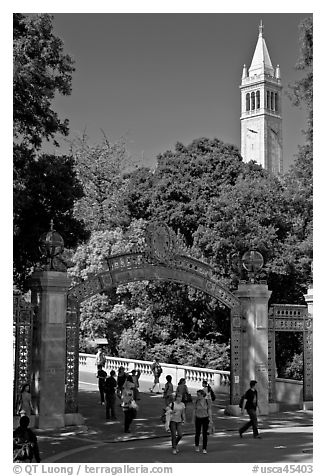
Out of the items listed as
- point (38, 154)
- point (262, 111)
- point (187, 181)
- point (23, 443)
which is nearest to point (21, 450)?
point (23, 443)

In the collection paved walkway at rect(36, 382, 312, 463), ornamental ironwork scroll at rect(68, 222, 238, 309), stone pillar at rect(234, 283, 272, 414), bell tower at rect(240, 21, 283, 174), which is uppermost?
bell tower at rect(240, 21, 283, 174)

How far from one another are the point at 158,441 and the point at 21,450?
193 inches

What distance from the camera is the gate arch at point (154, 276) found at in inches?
683

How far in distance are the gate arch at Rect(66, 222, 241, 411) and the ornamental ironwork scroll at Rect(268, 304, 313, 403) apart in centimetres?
107

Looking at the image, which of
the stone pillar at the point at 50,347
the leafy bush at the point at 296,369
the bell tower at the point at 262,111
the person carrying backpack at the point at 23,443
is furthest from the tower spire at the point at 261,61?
the person carrying backpack at the point at 23,443

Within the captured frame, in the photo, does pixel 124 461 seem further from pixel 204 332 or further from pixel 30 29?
pixel 204 332

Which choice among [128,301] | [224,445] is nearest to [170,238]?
[224,445]

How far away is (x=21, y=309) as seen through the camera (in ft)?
54.1

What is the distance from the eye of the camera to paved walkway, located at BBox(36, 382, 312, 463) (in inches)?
539

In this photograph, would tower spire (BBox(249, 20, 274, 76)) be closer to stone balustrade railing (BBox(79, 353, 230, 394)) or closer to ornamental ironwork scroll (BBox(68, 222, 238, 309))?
stone balustrade railing (BBox(79, 353, 230, 394))

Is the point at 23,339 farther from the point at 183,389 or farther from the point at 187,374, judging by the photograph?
the point at 187,374

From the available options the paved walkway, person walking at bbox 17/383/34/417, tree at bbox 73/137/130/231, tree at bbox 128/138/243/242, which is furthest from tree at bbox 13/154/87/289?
tree at bbox 73/137/130/231

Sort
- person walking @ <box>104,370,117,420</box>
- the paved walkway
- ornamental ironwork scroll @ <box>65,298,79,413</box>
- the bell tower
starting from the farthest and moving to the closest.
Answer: the bell tower < person walking @ <box>104,370,117,420</box> < ornamental ironwork scroll @ <box>65,298,79,413</box> < the paved walkway

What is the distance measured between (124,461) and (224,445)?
9.17ft
